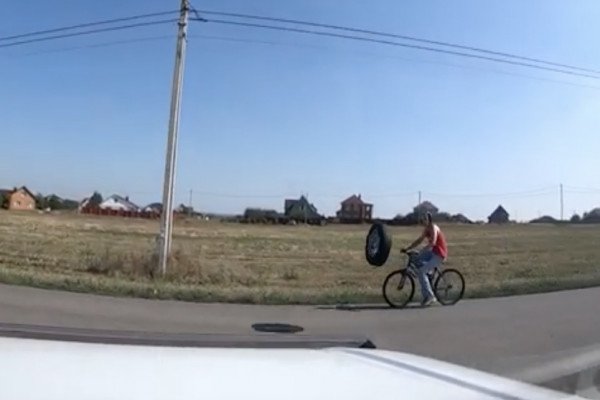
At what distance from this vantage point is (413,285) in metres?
11.9

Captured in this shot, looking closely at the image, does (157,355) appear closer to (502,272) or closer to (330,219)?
(502,272)

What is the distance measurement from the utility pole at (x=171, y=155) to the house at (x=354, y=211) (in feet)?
135

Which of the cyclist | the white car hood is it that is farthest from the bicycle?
the white car hood

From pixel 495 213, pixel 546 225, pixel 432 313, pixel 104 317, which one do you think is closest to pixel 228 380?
pixel 104 317

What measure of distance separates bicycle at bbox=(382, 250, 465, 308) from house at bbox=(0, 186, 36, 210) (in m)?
79.2

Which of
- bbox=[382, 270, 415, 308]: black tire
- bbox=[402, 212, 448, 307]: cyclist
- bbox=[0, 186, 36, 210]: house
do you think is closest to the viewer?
bbox=[382, 270, 415, 308]: black tire

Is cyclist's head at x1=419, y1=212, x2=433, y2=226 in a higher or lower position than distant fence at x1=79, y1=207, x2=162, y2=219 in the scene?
lower

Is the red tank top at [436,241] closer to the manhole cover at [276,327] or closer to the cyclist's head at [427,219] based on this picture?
the cyclist's head at [427,219]

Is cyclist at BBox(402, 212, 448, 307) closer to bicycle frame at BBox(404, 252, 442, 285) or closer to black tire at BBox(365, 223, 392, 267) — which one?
bicycle frame at BBox(404, 252, 442, 285)

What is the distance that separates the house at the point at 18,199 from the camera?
8362 centimetres

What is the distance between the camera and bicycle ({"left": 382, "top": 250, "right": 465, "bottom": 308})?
11562 millimetres

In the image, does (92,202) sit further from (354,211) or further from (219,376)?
(219,376)

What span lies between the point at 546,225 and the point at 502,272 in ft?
86.3

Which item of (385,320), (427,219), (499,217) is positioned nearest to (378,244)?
(427,219)
